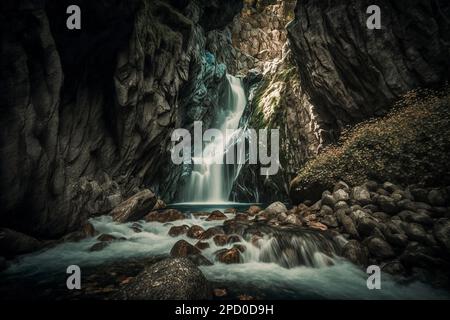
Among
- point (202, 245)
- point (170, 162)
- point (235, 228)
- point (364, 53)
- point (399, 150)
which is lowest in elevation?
point (202, 245)

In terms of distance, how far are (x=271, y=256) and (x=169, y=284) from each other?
4.33m

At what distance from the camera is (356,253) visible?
24.0ft

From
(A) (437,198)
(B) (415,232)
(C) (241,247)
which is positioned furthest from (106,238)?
(A) (437,198)

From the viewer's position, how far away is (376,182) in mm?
10703

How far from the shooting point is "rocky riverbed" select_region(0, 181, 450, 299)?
17.4 ft

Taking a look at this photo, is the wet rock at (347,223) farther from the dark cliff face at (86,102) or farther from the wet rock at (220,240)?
the dark cliff face at (86,102)

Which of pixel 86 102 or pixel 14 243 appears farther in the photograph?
pixel 86 102

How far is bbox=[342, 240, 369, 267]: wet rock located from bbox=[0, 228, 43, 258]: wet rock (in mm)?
10272

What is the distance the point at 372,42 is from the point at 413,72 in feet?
8.58

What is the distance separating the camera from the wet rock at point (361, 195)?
31.5 feet

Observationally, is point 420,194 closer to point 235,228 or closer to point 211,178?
point 235,228

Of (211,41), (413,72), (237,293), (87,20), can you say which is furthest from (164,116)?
(211,41)

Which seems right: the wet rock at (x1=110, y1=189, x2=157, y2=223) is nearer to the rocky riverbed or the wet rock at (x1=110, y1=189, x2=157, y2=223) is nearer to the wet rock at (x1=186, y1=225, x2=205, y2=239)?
the rocky riverbed
